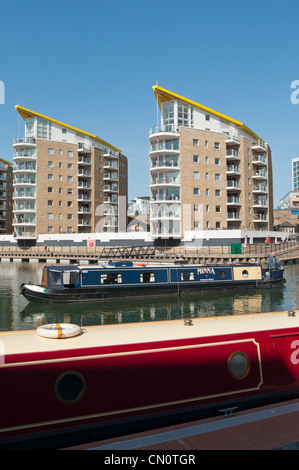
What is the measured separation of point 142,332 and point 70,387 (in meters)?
1.79

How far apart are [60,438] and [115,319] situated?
15.3m

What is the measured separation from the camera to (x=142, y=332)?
7.20 meters

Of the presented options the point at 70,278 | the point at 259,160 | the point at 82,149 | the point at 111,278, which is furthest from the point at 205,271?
the point at 82,149

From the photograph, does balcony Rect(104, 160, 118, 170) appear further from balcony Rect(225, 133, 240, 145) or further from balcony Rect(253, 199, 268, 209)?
balcony Rect(253, 199, 268, 209)

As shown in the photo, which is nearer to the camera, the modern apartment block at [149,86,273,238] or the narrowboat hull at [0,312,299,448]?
the narrowboat hull at [0,312,299,448]

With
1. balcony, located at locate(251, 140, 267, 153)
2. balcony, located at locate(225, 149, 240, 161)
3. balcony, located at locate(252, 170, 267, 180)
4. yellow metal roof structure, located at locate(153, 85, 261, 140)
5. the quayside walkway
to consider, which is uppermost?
yellow metal roof structure, located at locate(153, 85, 261, 140)

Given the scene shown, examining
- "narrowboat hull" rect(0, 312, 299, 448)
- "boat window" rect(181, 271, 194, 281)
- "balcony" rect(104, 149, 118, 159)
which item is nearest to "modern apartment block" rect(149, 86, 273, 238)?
"balcony" rect(104, 149, 118, 159)

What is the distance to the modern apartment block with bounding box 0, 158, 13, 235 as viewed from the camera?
95438mm

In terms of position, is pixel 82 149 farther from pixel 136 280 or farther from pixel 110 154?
pixel 136 280

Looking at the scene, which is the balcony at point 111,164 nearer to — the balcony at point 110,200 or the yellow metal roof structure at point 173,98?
the balcony at point 110,200

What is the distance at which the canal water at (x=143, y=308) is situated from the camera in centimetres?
2069

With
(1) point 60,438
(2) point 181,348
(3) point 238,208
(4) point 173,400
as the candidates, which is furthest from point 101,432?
(3) point 238,208

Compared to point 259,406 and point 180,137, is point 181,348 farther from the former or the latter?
point 180,137

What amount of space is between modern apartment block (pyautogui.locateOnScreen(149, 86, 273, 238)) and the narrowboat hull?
159 ft
